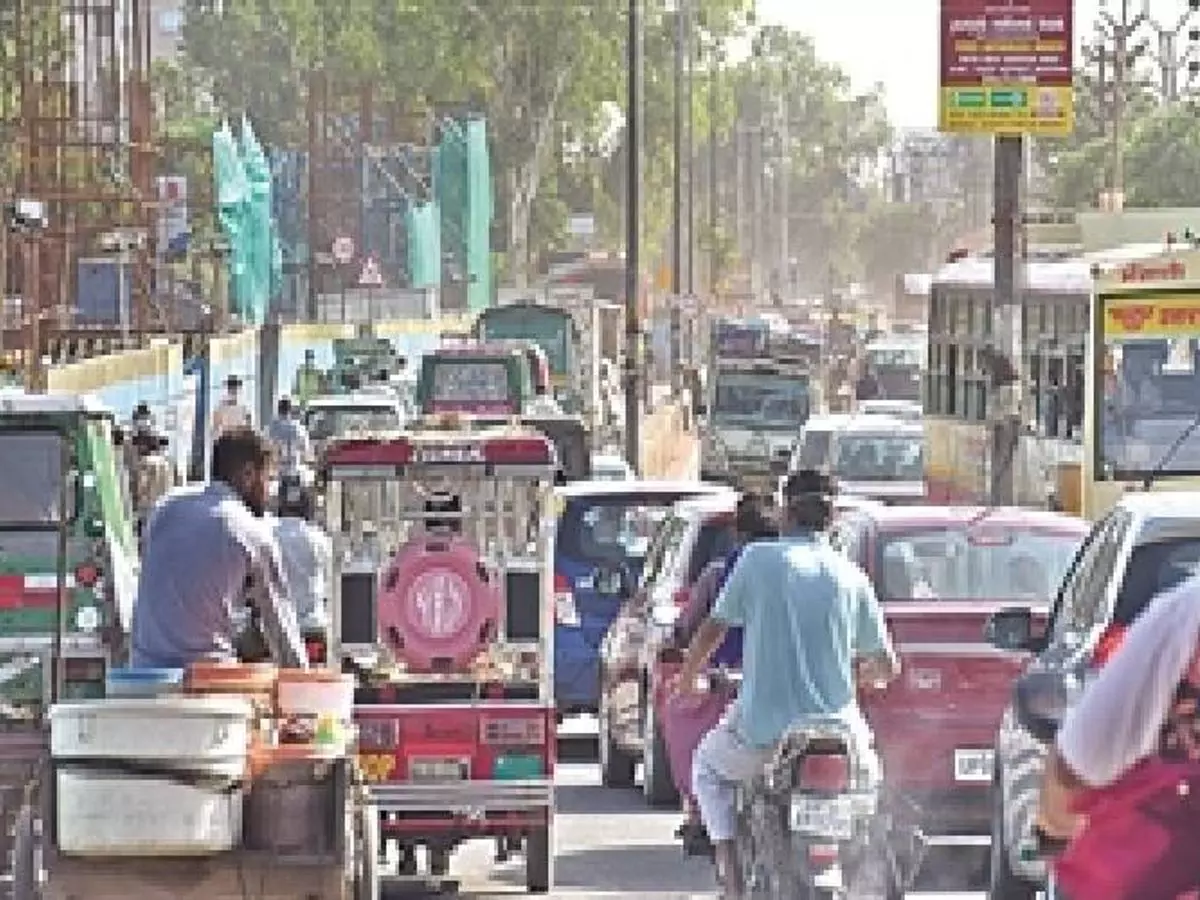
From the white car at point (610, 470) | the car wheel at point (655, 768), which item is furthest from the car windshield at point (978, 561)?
the white car at point (610, 470)

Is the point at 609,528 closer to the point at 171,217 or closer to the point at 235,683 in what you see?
the point at 235,683

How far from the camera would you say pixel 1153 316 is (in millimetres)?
24891

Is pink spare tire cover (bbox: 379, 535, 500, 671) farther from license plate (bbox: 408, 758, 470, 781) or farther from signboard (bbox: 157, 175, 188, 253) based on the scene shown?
signboard (bbox: 157, 175, 188, 253)

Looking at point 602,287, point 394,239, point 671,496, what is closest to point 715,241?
point 602,287

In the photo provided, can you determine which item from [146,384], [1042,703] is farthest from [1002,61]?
[1042,703]

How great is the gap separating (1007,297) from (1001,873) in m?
17.4

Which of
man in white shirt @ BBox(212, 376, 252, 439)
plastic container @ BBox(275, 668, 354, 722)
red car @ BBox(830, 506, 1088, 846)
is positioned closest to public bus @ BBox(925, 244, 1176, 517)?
man in white shirt @ BBox(212, 376, 252, 439)

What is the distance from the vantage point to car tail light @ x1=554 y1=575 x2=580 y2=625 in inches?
845

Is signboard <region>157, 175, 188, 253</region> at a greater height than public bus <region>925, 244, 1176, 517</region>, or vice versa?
signboard <region>157, 175, 188, 253</region>

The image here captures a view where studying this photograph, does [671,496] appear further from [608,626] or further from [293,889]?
[293,889]

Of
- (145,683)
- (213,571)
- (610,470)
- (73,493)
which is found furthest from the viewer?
(610,470)

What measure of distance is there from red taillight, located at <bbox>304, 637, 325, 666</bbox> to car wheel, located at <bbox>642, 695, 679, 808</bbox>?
1.61m

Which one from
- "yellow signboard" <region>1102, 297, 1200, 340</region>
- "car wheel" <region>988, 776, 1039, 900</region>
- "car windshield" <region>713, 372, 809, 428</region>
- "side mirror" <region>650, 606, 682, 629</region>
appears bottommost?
"car windshield" <region>713, 372, 809, 428</region>

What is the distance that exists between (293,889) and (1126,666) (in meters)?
5.26
